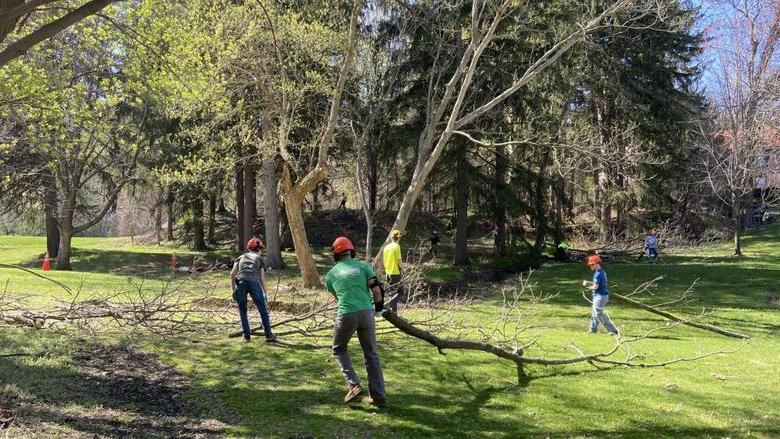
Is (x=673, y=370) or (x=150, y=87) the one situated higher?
(x=150, y=87)

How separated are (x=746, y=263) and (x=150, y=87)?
82.1ft

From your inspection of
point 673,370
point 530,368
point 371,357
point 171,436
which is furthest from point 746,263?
point 171,436

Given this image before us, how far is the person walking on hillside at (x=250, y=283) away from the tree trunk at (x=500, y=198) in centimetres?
1623

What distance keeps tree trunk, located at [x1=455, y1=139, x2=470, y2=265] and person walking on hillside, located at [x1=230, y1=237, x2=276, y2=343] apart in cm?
1548

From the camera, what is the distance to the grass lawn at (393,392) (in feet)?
18.7

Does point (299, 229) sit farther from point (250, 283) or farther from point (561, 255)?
point (561, 255)

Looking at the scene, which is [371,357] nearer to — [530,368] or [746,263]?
[530,368]

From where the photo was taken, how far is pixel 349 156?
25.3 metres

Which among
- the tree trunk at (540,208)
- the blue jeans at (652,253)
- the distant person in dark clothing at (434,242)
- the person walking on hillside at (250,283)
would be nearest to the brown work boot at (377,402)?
the person walking on hillside at (250,283)

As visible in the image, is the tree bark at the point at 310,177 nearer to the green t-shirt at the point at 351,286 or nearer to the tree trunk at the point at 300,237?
the tree trunk at the point at 300,237

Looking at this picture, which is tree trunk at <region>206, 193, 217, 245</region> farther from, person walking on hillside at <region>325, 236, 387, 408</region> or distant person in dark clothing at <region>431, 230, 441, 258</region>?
person walking on hillside at <region>325, 236, 387, 408</region>

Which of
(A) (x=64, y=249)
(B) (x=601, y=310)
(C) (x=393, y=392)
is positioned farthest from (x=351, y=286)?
(A) (x=64, y=249)

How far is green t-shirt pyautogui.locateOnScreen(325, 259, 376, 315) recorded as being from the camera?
5.91 m

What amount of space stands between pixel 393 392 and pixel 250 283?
10.3ft
